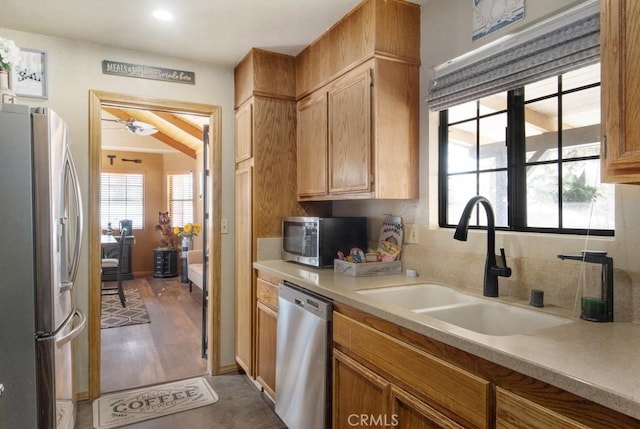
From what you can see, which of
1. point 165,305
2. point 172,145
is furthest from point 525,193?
point 172,145

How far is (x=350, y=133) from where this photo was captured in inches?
91.5

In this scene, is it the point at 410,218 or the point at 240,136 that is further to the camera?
the point at 240,136

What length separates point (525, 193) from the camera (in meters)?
1.84

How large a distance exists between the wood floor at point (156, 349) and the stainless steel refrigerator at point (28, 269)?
1.24 meters

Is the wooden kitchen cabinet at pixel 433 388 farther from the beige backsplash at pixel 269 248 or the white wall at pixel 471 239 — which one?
the beige backsplash at pixel 269 248

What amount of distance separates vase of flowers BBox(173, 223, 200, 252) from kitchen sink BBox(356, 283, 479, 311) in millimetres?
5578

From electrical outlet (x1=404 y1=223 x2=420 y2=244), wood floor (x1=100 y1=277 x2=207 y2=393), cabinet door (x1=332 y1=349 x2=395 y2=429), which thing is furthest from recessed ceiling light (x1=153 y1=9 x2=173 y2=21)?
wood floor (x1=100 y1=277 x2=207 y2=393)

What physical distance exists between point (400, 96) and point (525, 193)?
83cm

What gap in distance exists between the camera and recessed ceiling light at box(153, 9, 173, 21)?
2.30m

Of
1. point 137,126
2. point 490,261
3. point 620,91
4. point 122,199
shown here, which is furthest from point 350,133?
point 122,199

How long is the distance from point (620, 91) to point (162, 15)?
2299mm

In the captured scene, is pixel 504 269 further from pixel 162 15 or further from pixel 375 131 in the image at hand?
pixel 162 15

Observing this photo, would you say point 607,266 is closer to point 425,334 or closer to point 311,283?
point 425,334

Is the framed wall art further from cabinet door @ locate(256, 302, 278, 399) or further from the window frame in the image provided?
the window frame
